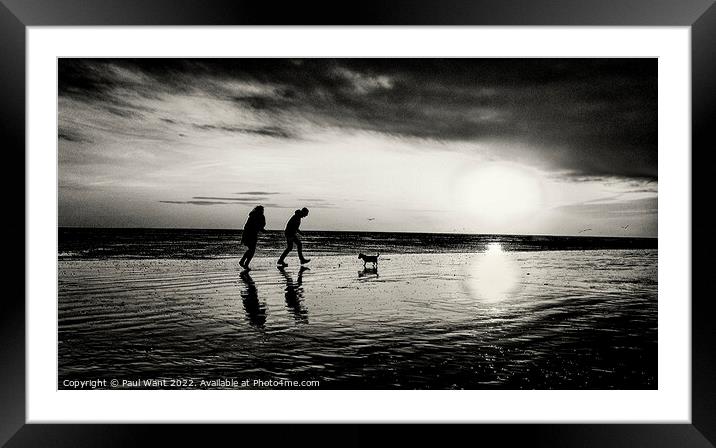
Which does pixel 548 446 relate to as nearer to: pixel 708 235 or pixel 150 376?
pixel 708 235

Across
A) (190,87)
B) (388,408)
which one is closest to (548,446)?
(388,408)

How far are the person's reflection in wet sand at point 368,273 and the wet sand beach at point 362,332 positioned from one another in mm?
1115

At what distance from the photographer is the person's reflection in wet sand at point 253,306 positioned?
5969mm

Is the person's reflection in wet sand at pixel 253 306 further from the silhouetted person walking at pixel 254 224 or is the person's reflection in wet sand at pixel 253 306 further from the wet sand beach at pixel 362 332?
the silhouetted person walking at pixel 254 224

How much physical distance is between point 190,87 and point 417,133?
4104 mm

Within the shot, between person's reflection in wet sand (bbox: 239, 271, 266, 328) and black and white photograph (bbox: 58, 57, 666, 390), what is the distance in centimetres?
6

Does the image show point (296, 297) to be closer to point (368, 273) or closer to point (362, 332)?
point (362, 332)

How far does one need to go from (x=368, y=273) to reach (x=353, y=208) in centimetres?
143

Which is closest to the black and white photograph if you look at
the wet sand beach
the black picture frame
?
the wet sand beach
